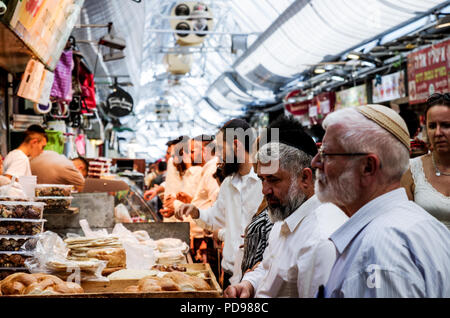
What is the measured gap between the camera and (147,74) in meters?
18.8

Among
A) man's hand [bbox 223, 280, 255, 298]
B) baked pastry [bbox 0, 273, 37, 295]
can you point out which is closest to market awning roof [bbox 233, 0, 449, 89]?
man's hand [bbox 223, 280, 255, 298]

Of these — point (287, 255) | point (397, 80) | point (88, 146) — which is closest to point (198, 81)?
point (88, 146)

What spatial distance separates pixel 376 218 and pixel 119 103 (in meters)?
9.60

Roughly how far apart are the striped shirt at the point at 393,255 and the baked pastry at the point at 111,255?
195 centimetres

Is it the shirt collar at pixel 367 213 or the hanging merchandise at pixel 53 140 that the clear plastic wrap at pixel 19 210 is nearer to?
the shirt collar at pixel 367 213

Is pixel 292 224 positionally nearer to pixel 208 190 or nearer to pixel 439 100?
pixel 439 100

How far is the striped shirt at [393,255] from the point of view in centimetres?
129

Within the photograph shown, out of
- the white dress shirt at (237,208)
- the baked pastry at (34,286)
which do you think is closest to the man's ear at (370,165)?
the baked pastry at (34,286)

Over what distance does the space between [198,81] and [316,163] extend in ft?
57.3

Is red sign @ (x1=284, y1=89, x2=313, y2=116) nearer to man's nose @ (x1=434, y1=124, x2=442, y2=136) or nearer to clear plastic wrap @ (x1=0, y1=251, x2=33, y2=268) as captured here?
man's nose @ (x1=434, y1=124, x2=442, y2=136)

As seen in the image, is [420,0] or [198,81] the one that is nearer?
[420,0]

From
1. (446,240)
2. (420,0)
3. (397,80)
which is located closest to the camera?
(446,240)

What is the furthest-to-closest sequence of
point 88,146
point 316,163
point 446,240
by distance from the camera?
point 88,146 → point 316,163 → point 446,240
